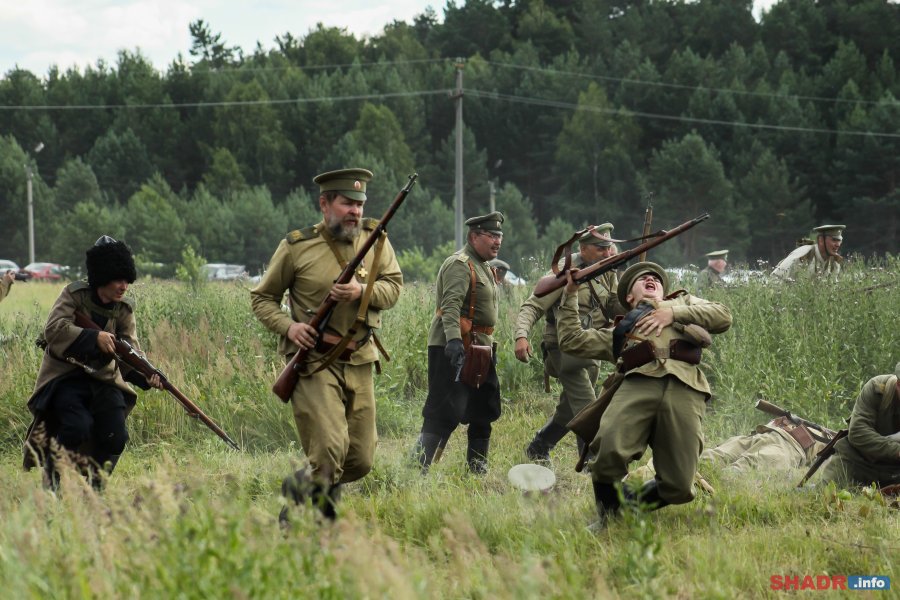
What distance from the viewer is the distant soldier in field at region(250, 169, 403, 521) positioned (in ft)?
19.4

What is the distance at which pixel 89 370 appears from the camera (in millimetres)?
6914

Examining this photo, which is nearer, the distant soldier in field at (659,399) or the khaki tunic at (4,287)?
the distant soldier in field at (659,399)

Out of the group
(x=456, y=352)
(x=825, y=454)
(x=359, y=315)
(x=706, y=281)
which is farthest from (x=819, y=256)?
(x=359, y=315)

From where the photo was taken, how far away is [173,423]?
32.1 ft

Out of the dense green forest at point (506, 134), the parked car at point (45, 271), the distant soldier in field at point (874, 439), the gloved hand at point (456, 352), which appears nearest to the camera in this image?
the distant soldier in field at point (874, 439)

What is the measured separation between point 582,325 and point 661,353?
257 centimetres

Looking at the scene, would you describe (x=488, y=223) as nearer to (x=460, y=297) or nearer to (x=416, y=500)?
(x=460, y=297)

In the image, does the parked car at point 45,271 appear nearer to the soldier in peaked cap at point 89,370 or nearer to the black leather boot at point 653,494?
the soldier in peaked cap at point 89,370

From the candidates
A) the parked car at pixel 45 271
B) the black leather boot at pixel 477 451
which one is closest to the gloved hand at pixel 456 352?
the black leather boot at pixel 477 451

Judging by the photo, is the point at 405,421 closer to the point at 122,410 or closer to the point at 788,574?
the point at 122,410

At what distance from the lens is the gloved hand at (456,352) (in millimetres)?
7867

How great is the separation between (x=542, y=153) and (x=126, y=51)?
38.2 meters

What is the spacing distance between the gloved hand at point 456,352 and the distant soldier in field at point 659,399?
1991 mm

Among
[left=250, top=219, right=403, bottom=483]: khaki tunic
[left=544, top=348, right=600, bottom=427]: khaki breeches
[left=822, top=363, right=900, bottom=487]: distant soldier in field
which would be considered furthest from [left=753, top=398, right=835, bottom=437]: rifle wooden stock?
[left=250, top=219, right=403, bottom=483]: khaki tunic
